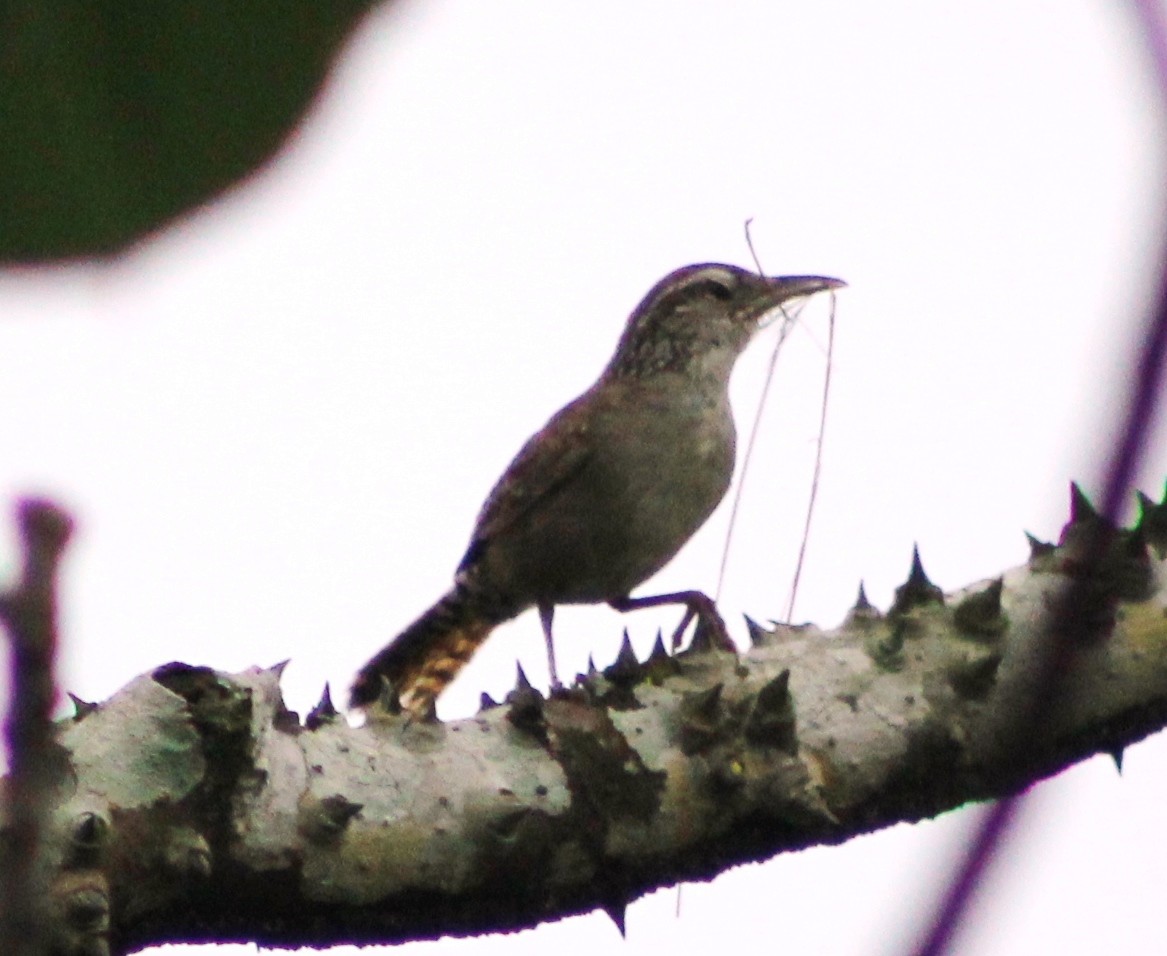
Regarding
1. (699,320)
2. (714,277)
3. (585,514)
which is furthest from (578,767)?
(714,277)

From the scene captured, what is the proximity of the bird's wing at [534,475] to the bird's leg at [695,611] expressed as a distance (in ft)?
1.42

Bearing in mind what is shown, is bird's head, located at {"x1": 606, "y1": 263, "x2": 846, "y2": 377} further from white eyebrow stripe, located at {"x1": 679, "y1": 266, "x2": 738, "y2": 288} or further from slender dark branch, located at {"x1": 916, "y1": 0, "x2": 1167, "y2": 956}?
slender dark branch, located at {"x1": 916, "y1": 0, "x2": 1167, "y2": 956}

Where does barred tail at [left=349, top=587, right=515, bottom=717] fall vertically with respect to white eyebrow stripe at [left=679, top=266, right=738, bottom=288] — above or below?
below

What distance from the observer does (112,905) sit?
2.15 metres

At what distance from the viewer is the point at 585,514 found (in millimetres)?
5230

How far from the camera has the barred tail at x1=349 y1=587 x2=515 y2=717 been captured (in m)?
5.23

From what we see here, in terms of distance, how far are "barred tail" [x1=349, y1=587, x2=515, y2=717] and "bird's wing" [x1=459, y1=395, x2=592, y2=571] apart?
0.55 ft

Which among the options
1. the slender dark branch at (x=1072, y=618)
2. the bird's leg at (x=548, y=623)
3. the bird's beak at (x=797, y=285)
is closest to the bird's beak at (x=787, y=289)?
the bird's beak at (x=797, y=285)

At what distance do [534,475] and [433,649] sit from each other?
26.1 inches

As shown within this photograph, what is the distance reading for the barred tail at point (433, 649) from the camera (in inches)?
206

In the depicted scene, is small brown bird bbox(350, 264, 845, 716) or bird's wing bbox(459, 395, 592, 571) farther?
bird's wing bbox(459, 395, 592, 571)

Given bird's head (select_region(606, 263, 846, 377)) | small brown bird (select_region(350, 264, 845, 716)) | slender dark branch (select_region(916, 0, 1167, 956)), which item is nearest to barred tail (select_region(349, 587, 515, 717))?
small brown bird (select_region(350, 264, 845, 716))

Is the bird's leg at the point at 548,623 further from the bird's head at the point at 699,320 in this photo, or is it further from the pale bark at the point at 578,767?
the pale bark at the point at 578,767

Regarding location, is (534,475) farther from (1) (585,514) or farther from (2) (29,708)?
(2) (29,708)
